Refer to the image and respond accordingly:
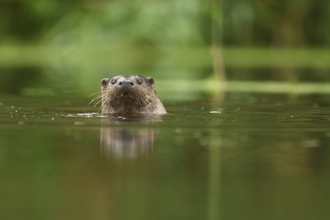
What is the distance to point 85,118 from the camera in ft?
24.0

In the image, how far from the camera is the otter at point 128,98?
25.3 ft

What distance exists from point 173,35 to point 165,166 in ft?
43.4

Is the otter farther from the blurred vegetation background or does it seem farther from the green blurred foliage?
the green blurred foliage

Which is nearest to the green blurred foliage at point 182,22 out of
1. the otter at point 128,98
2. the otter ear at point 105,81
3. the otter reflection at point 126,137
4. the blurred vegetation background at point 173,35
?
the blurred vegetation background at point 173,35

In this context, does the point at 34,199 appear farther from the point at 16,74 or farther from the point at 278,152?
the point at 16,74

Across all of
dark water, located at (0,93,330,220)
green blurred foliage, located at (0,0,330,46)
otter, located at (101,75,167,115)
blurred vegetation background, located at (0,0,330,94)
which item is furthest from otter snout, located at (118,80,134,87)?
green blurred foliage, located at (0,0,330,46)

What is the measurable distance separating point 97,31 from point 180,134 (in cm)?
1253

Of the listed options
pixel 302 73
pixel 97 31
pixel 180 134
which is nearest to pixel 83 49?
pixel 97 31

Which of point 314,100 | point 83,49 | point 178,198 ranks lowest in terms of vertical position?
point 178,198

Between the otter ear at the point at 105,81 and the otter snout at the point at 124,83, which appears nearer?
the otter snout at the point at 124,83

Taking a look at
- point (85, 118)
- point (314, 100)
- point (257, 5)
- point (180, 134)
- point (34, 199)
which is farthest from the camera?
point (257, 5)

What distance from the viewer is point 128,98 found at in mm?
7797

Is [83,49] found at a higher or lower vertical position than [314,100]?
higher

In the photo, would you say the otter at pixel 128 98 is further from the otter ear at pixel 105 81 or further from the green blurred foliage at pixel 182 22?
the green blurred foliage at pixel 182 22
